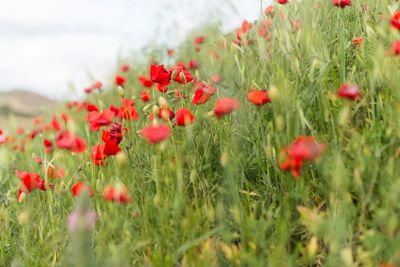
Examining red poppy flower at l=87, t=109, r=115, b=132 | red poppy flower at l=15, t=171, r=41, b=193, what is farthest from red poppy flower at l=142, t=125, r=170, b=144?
red poppy flower at l=15, t=171, r=41, b=193

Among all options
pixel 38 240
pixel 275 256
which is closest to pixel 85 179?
pixel 38 240

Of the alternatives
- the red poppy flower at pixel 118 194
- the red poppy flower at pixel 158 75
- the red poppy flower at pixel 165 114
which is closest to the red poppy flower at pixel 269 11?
the red poppy flower at pixel 158 75

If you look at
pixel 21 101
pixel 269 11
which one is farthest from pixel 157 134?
pixel 21 101

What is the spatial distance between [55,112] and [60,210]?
3711 mm

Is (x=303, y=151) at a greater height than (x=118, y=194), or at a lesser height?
greater

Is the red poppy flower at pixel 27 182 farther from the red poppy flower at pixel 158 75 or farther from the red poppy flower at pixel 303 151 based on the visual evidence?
the red poppy flower at pixel 303 151

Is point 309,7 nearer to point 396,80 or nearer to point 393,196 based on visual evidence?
point 396,80

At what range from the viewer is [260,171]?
199 cm

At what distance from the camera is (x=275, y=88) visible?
5.68 feet

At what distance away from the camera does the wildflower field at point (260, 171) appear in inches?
58.6

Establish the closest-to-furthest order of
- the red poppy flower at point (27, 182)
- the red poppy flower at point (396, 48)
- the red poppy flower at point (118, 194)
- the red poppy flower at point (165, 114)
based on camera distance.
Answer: the red poppy flower at point (118, 194) → the red poppy flower at point (396, 48) → the red poppy flower at point (165, 114) → the red poppy flower at point (27, 182)

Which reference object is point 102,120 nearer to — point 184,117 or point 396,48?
point 184,117

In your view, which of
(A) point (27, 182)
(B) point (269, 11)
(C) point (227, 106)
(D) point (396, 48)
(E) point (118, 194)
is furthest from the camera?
(B) point (269, 11)

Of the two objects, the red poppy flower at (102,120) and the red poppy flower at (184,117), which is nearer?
the red poppy flower at (184,117)
